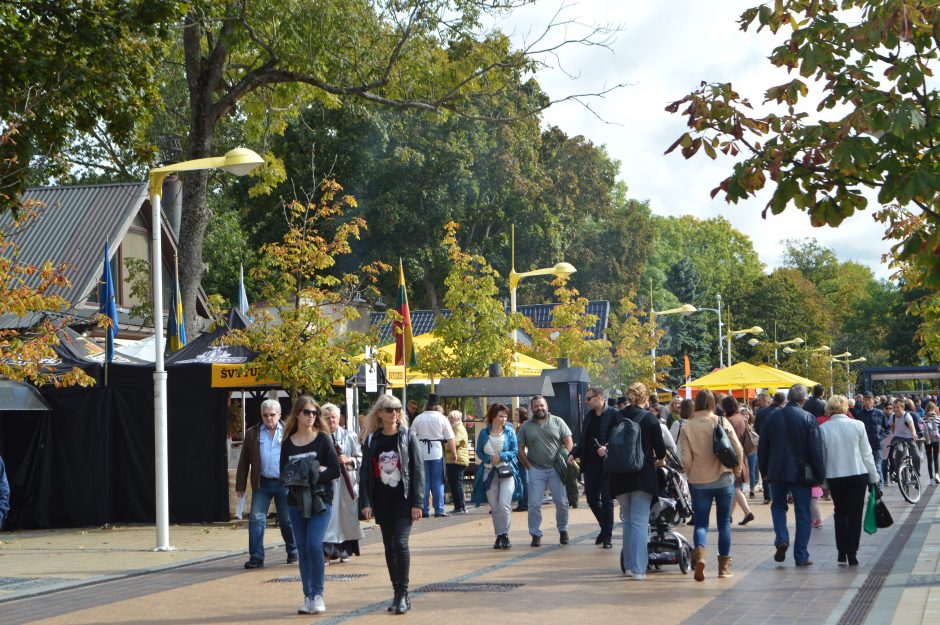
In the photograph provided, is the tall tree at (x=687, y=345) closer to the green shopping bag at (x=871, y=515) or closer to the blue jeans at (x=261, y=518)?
the blue jeans at (x=261, y=518)

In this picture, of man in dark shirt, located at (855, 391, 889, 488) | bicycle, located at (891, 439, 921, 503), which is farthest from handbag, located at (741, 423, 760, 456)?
man in dark shirt, located at (855, 391, 889, 488)

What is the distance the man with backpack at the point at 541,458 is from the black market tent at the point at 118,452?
21.9 ft

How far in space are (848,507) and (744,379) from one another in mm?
20616

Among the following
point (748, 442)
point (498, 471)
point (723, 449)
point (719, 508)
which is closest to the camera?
point (723, 449)

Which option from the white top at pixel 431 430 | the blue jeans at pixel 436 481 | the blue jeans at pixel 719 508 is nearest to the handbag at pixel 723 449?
the blue jeans at pixel 719 508

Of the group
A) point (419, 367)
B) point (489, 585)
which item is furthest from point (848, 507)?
point (419, 367)

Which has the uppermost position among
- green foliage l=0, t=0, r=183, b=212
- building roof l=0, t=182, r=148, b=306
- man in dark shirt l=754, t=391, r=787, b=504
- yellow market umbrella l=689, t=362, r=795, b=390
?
building roof l=0, t=182, r=148, b=306

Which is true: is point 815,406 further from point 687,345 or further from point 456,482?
point 687,345

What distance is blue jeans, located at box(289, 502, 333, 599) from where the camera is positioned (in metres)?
10.1

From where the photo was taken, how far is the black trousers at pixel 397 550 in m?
9.95

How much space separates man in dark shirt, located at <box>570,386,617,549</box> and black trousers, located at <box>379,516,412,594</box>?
4.57 meters

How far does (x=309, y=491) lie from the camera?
10180 mm

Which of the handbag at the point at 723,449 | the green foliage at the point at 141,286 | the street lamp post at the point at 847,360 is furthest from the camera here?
the street lamp post at the point at 847,360

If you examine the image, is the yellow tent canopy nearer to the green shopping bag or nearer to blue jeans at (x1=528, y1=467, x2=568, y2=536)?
blue jeans at (x1=528, y1=467, x2=568, y2=536)
